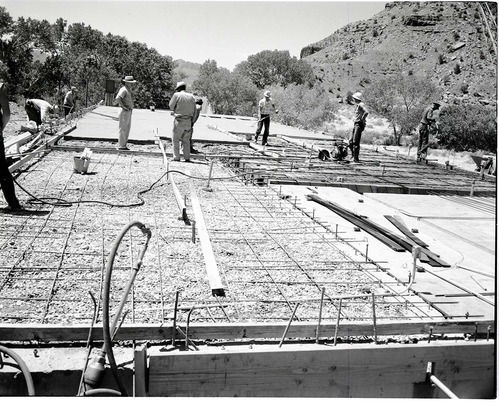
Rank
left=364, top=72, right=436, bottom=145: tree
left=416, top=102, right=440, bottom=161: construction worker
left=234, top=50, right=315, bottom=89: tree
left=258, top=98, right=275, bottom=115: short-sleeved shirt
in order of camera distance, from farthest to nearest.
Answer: left=234, top=50, right=315, bottom=89: tree
left=364, top=72, right=436, bottom=145: tree
left=416, top=102, right=440, bottom=161: construction worker
left=258, top=98, right=275, bottom=115: short-sleeved shirt

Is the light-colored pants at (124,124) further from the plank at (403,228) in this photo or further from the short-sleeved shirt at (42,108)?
the plank at (403,228)

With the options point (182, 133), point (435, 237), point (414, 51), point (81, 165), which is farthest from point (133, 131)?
point (414, 51)

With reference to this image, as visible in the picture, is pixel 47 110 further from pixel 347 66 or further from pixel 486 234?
pixel 347 66

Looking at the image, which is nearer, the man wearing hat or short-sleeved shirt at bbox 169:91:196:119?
short-sleeved shirt at bbox 169:91:196:119

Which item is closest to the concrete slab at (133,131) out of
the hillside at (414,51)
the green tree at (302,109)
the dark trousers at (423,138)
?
the dark trousers at (423,138)

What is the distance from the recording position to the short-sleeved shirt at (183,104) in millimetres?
9531

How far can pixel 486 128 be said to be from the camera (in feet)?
68.4

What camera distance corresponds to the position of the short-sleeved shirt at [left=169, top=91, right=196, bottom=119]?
9.53 metres

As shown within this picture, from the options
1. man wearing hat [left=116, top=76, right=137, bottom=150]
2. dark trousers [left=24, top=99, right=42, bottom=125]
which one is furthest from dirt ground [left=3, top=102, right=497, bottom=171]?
man wearing hat [left=116, top=76, right=137, bottom=150]

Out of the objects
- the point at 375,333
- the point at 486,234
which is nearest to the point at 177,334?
the point at 375,333

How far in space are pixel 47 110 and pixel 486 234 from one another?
33.7ft

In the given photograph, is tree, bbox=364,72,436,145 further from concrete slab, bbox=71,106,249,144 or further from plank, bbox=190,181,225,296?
plank, bbox=190,181,225,296

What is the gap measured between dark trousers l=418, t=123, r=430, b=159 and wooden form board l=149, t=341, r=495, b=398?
31.3 ft

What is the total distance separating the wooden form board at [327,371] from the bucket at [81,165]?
5.54m
